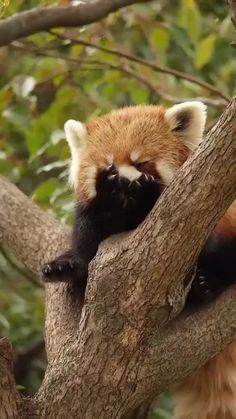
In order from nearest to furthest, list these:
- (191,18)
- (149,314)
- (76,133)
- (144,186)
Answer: (149,314) → (144,186) → (76,133) → (191,18)

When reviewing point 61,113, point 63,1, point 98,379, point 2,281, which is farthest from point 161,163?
point 2,281

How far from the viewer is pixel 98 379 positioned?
86.7 inches

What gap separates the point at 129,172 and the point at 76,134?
1.32ft

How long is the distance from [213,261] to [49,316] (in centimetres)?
55

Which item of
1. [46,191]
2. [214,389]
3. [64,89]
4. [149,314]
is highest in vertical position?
[149,314]

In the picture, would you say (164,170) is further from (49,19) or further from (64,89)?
(64,89)

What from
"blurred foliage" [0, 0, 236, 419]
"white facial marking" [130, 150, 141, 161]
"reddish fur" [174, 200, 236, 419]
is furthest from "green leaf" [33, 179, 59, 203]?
"reddish fur" [174, 200, 236, 419]

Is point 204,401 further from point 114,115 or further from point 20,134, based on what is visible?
point 20,134

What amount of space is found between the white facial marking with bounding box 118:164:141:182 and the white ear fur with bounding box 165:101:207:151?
0.28 meters

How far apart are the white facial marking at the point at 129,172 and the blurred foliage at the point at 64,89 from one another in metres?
0.69

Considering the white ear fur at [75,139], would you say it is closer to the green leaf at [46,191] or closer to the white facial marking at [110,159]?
the white facial marking at [110,159]

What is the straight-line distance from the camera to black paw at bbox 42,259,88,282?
2.62 metres

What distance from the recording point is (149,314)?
2.21 metres

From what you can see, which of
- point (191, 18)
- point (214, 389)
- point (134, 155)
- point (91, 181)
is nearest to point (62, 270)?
point (91, 181)
